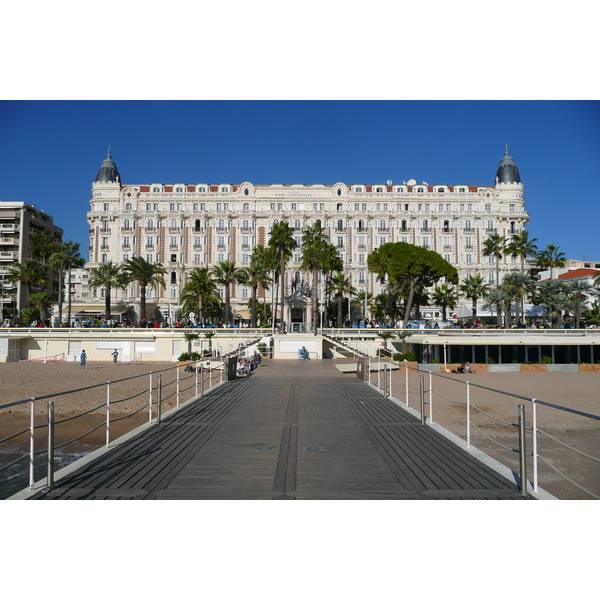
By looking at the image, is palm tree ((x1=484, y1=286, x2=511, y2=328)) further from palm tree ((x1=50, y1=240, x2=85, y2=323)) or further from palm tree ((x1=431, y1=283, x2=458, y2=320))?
palm tree ((x1=50, y1=240, x2=85, y2=323))

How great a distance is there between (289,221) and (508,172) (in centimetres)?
3182

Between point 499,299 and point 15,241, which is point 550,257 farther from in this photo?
point 15,241

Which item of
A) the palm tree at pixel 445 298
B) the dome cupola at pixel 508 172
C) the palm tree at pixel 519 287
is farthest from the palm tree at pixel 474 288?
the dome cupola at pixel 508 172

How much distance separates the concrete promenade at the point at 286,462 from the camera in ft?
19.3

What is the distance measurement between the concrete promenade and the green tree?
43511 mm

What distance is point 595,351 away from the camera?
117 ft

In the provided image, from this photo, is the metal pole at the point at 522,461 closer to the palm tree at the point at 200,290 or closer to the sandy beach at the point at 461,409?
the sandy beach at the point at 461,409

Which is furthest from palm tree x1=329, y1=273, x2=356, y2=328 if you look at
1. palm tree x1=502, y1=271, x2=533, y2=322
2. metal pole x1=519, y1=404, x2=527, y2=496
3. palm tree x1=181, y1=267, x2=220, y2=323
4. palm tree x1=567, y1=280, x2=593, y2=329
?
metal pole x1=519, y1=404, x2=527, y2=496

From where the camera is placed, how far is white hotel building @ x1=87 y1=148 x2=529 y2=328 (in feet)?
232

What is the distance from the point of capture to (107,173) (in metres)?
73.3

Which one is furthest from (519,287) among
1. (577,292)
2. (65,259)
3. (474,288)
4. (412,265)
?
(65,259)
